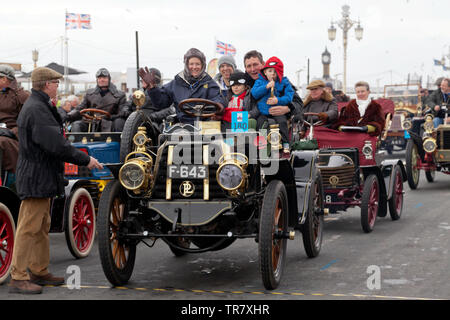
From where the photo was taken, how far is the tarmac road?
536 cm

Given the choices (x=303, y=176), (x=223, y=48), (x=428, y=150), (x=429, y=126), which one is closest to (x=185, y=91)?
(x=303, y=176)

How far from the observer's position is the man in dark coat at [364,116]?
352 inches

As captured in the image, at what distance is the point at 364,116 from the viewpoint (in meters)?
9.07

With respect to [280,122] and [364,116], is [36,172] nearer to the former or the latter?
[280,122]

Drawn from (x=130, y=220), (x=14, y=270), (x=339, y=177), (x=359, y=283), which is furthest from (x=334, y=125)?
(x=14, y=270)

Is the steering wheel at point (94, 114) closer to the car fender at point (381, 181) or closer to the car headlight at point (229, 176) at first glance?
the car fender at point (381, 181)

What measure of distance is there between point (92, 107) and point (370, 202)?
432 centimetres

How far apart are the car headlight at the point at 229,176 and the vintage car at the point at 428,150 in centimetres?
843

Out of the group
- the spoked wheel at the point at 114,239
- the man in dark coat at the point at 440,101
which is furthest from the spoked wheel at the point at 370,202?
the man in dark coat at the point at 440,101
